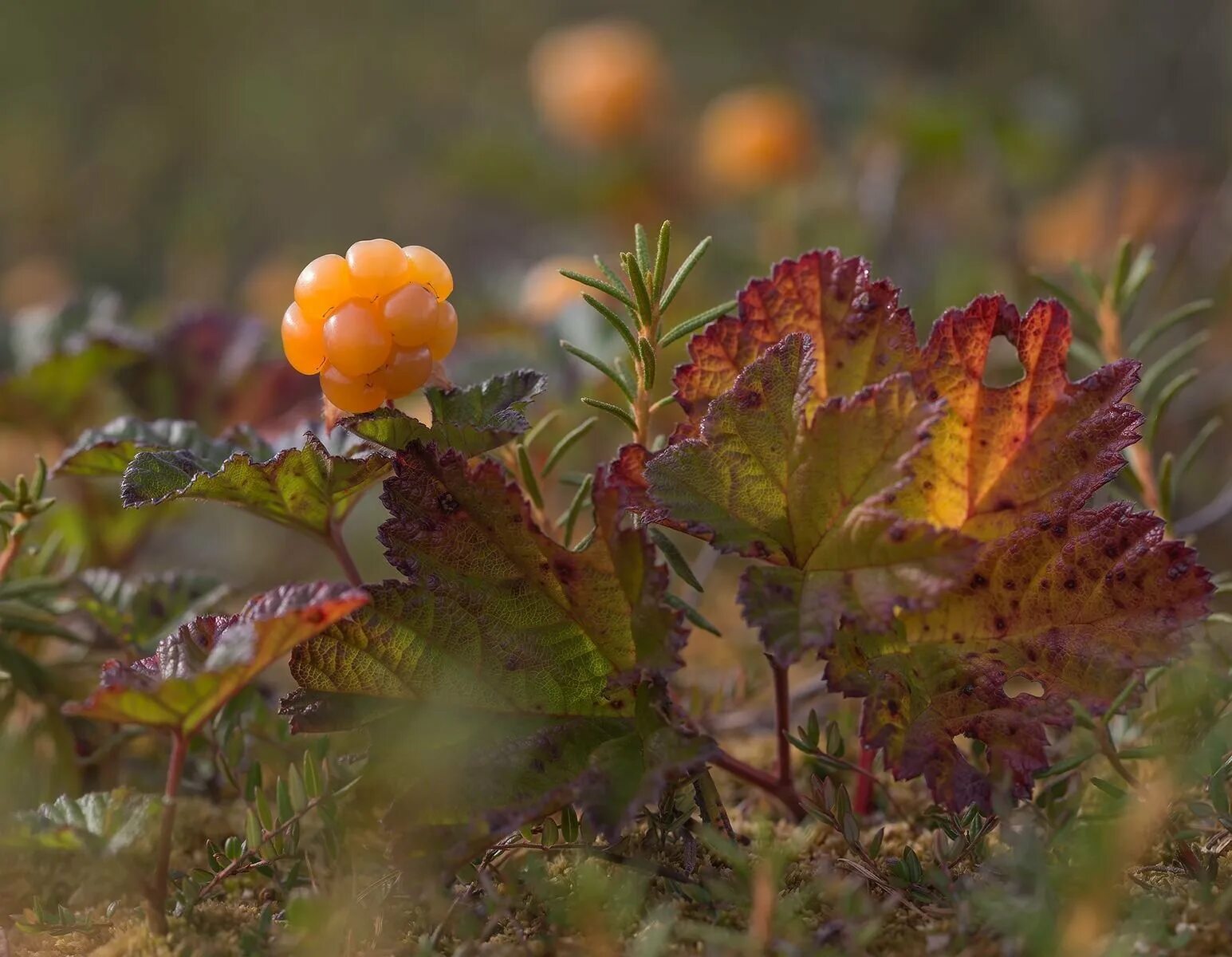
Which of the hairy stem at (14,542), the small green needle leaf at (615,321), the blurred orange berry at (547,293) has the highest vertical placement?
the blurred orange berry at (547,293)

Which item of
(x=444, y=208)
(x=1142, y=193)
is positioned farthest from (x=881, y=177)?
(x=444, y=208)

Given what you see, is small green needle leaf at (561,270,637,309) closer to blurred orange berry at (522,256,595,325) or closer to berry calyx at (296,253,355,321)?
berry calyx at (296,253,355,321)

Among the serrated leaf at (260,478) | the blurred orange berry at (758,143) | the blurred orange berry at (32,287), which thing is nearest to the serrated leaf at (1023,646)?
the serrated leaf at (260,478)

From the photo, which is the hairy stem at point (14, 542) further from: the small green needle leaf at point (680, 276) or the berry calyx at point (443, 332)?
the small green needle leaf at point (680, 276)

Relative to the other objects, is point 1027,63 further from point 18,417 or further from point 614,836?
point 614,836

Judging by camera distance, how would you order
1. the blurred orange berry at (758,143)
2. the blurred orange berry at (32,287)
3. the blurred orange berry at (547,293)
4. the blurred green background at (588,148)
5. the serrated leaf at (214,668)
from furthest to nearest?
the blurred orange berry at (758,143), the blurred orange berry at (32,287), the blurred green background at (588,148), the blurred orange berry at (547,293), the serrated leaf at (214,668)

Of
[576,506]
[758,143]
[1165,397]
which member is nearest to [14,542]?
[576,506]
